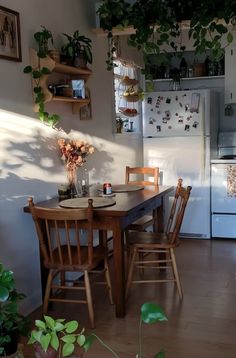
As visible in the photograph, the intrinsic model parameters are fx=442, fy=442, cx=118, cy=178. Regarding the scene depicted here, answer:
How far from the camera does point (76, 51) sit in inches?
133

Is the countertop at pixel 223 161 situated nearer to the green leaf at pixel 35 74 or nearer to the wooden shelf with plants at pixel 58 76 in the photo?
the wooden shelf with plants at pixel 58 76

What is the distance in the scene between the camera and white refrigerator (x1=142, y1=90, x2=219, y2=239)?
15.5 feet

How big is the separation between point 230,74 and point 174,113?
0.74m

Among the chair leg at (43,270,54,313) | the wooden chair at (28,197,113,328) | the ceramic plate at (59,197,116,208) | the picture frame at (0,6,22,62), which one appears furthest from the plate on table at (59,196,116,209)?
the picture frame at (0,6,22,62)

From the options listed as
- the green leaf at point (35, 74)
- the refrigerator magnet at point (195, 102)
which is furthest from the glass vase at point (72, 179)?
the refrigerator magnet at point (195, 102)

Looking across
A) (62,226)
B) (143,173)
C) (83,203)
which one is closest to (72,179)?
(83,203)

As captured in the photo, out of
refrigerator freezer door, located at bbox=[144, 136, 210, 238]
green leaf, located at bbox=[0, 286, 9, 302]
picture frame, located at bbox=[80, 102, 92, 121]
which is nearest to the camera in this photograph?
green leaf, located at bbox=[0, 286, 9, 302]

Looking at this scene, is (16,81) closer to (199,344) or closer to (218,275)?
(199,344)

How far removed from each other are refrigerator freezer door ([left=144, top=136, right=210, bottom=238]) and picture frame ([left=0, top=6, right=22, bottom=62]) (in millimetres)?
2390

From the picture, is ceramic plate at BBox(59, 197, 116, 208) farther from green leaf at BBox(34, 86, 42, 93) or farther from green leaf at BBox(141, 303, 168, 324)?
green leaf at BBox(141, 303, 168, 324)

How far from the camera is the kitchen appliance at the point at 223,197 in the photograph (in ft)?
15.3

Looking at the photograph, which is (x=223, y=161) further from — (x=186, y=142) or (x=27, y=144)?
(x=27, y=144)

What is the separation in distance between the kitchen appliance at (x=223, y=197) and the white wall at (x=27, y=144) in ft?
5.37

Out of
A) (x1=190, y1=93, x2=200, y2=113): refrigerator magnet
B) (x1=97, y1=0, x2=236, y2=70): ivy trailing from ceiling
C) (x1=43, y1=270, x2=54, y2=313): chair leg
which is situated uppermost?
(x1=97, y1=0, x2=236, y2=70): ivy trailing from ceiling
